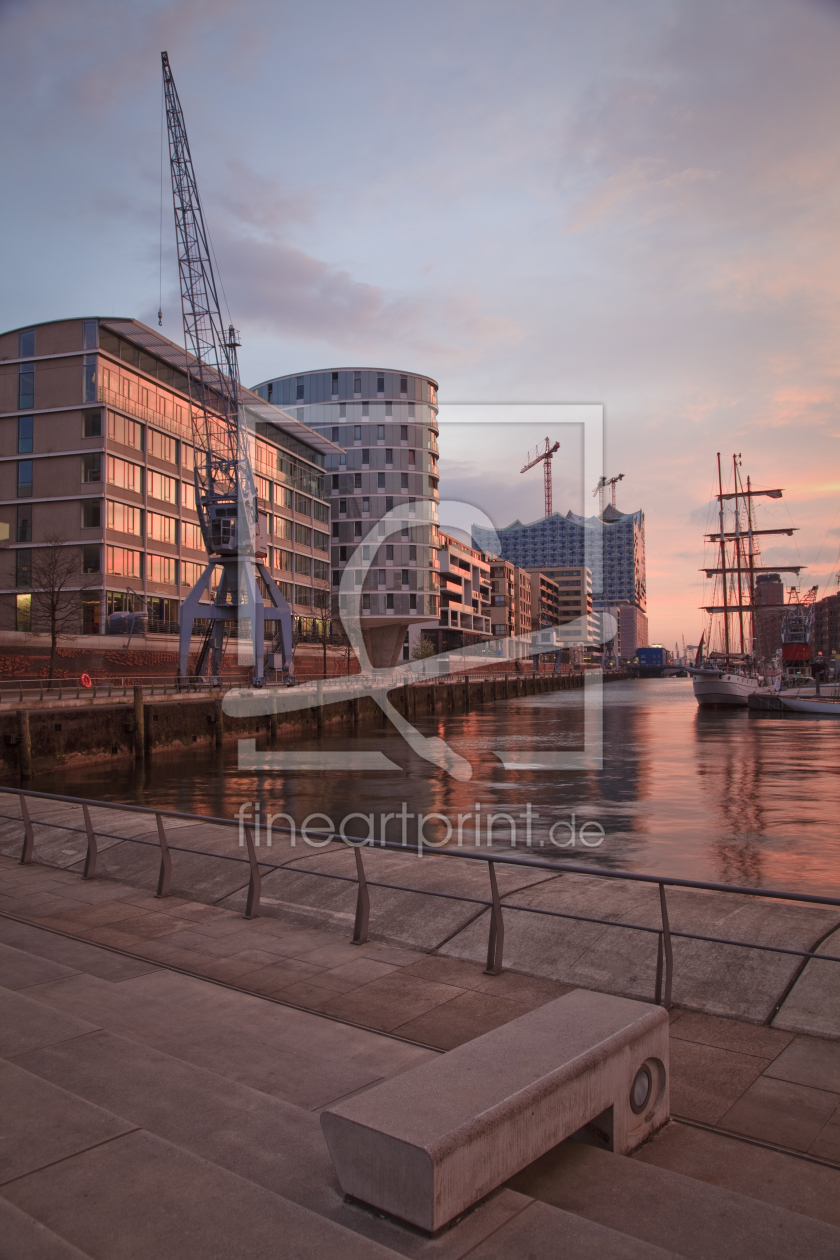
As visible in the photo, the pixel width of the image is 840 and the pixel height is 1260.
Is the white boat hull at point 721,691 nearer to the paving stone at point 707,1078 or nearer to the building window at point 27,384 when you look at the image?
the building window at point 27,384

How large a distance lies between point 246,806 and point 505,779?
1084 cm

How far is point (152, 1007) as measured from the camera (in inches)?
255

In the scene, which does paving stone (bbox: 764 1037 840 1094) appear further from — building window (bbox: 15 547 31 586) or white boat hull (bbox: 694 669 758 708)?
white boat hull (bbox: 694 669 758 708)

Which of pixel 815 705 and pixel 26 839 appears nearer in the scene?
pixel 26 839

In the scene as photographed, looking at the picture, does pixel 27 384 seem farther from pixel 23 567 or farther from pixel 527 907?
pixel 527 907

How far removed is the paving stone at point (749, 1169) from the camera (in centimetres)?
424

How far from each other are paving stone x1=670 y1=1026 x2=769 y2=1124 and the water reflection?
41.3 feet

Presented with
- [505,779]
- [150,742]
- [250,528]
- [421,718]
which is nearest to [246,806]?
[505,779]

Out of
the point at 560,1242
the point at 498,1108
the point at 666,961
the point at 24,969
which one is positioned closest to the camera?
the point at 560,1242

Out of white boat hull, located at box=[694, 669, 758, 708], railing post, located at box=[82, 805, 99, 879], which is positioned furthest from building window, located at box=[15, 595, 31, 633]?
white boat hull, located at box=[694, 669, 758, 708]

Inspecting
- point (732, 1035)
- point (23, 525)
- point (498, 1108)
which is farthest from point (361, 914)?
point (23, 525)

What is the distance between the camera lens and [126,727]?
41125 mm

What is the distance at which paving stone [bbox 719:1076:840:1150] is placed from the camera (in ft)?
16.2

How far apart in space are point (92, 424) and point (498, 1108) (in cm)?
6690
